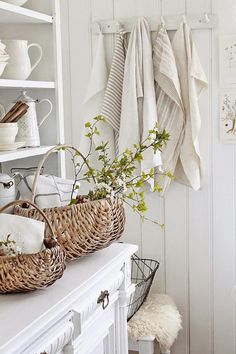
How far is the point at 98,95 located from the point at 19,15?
980 millimetres

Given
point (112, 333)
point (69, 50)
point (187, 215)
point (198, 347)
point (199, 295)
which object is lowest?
point (198, 347)

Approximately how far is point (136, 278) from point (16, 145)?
132cm

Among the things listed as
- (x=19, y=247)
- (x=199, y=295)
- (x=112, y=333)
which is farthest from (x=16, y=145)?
(x=199, y=295)

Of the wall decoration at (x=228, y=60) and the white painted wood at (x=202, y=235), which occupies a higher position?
the wall decoration at (x=228, y=60)

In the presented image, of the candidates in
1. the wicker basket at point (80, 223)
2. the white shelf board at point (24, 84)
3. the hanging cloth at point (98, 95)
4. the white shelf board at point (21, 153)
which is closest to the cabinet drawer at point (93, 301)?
the wicker basket at point (80, 223)

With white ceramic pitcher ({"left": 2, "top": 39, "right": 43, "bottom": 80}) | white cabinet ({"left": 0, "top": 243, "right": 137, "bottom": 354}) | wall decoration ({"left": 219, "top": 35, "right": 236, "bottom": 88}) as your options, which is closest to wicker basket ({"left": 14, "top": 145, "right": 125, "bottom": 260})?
white cabinet ({"left": 0, "top": 243, "right": 137, "bottom": 354})

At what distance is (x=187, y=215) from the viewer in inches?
122

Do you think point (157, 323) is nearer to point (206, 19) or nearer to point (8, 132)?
point (8, 132)

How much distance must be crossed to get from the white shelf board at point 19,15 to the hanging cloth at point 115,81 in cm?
76

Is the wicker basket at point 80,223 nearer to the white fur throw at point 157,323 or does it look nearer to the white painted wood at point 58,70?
the white painted wood at point 58,70

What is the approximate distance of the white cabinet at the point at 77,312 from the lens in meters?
1.48

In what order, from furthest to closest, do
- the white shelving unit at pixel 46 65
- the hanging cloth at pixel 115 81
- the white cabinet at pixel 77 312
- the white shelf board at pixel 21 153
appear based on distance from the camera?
the hanging cloth at pixel 115 81 → the white shelving unit at pixel 46 65 → the white shelf board at pixel 21 153 → the white cabinet at pixel 77 312

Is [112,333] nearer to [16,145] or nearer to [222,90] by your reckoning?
[16,145]

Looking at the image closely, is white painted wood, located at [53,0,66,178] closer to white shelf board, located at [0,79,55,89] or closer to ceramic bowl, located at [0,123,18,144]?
white shelf board, located at [0,79,55,89]
